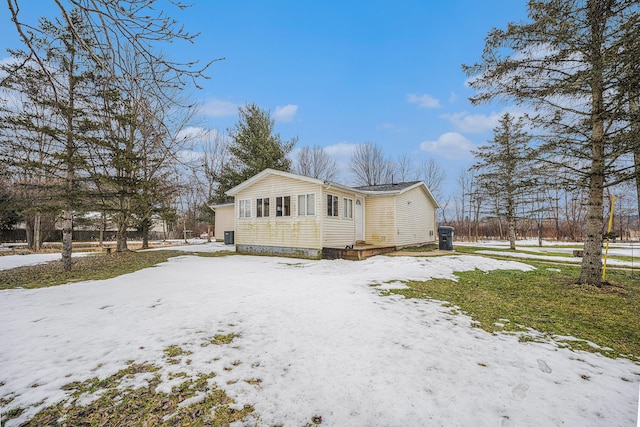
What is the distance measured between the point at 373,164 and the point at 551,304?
25.8 m

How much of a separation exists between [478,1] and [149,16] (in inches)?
328

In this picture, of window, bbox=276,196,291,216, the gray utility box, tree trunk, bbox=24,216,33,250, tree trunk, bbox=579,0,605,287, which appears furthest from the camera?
tree trunk, bbox=24,216,33,250

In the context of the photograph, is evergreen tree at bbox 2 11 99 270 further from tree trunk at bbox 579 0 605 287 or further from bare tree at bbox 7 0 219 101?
tree trunk at bbox 579 0 605 287

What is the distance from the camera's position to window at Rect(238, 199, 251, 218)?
43.9 ft

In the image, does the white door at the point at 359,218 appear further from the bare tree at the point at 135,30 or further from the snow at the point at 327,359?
the bare tree at the point at 135,30

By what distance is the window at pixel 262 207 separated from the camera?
12706 millimetres

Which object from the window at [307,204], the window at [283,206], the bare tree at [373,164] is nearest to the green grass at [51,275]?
the window at [283,206]

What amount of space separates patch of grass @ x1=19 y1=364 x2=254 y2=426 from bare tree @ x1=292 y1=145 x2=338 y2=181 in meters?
28.1

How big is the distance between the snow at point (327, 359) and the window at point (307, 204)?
6355 mm

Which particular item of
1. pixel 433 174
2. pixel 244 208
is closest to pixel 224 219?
pixel 244 208

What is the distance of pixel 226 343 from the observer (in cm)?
308

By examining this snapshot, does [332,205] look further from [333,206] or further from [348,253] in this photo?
[348,253]

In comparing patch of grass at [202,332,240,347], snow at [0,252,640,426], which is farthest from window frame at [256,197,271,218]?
patch of grass at [202,332,240,347]

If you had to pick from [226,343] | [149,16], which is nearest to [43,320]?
[226,343]
